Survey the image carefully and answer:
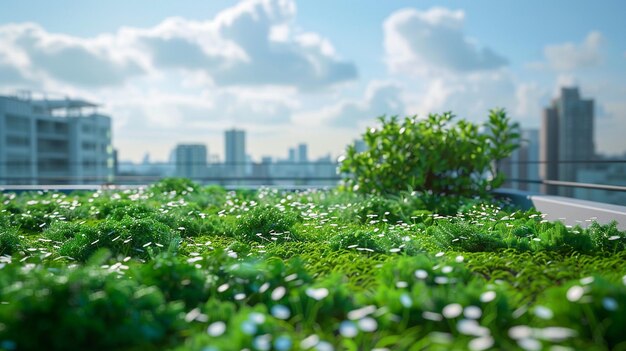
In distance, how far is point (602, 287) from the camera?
8.97 ft

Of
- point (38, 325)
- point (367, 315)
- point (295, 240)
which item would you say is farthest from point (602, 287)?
point (295, 240)

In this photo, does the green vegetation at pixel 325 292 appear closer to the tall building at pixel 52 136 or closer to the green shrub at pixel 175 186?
the green shrub at pixel 175 186

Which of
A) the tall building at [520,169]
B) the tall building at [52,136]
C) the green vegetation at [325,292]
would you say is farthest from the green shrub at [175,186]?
the tall building at [52,136]

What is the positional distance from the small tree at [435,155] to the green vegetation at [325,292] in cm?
334

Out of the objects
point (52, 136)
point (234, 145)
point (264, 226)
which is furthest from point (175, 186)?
point (52, 136)

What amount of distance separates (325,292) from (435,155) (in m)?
6.14

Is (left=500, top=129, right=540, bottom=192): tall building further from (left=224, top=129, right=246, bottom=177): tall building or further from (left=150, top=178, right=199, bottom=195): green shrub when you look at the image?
(left=224, top=129, right=246, bottom=177): tall building

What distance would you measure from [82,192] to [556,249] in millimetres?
9230

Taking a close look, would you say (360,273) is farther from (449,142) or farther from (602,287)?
(449,142)

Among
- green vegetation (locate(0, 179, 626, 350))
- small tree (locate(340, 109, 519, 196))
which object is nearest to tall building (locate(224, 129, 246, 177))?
small tree (locate(340, 109, 519, 196))

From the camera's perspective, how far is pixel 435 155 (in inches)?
343

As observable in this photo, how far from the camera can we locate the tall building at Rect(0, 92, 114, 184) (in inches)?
2921

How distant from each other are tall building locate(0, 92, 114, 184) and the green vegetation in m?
66.4

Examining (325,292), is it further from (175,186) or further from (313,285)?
(175,186)
